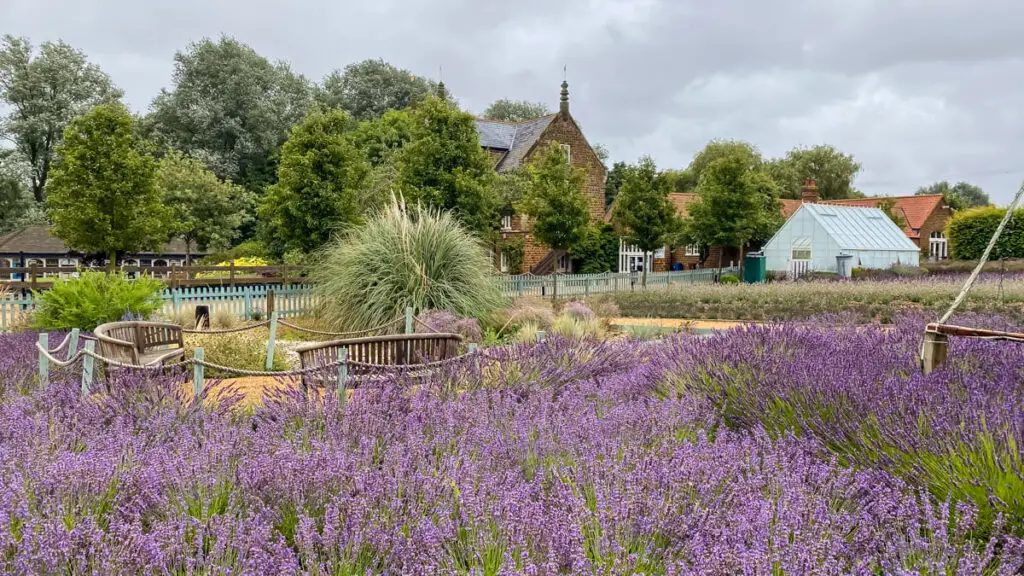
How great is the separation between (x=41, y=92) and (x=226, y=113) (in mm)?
9557

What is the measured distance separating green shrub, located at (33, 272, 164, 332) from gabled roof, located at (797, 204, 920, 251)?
2759 cm

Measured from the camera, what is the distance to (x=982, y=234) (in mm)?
36781

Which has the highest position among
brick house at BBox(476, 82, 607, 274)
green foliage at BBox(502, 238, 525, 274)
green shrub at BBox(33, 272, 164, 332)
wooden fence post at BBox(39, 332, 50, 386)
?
brick house at BBox(476, 82, 607, 274)

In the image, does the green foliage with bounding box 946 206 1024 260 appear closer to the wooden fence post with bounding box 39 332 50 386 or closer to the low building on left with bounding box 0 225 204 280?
the wooden fence post with bounding box 39 332 50 386

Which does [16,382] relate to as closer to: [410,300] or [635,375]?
[635,375]

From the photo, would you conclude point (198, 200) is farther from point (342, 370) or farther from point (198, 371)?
point (342, 370)

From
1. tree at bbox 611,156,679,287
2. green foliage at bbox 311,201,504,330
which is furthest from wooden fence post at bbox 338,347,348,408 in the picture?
tree at bbox 611,156,679,287

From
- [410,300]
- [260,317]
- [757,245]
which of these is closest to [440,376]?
[410,300]

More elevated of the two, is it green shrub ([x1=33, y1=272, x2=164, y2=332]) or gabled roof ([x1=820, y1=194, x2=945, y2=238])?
gabled roof ([x1=820, y1=194, x2=945, y2=238])

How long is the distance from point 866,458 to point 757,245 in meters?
38.3

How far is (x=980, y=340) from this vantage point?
529cm

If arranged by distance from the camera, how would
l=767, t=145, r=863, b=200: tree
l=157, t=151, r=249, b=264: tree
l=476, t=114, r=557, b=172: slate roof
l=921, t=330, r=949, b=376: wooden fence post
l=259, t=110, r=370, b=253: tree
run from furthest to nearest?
l=767, t=145, r=863, b=200: tree < l=476, t=114, r=557, b=172: slate roof < l=157, t=151, r=249, b=264: tree < l=259, t=110, r=370, b=253: tree < l=921, t=330, r=949, b=376: wooden fence post

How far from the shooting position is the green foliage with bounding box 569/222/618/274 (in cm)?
3431

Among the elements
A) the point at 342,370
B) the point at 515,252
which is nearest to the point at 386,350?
the point at 342,370
